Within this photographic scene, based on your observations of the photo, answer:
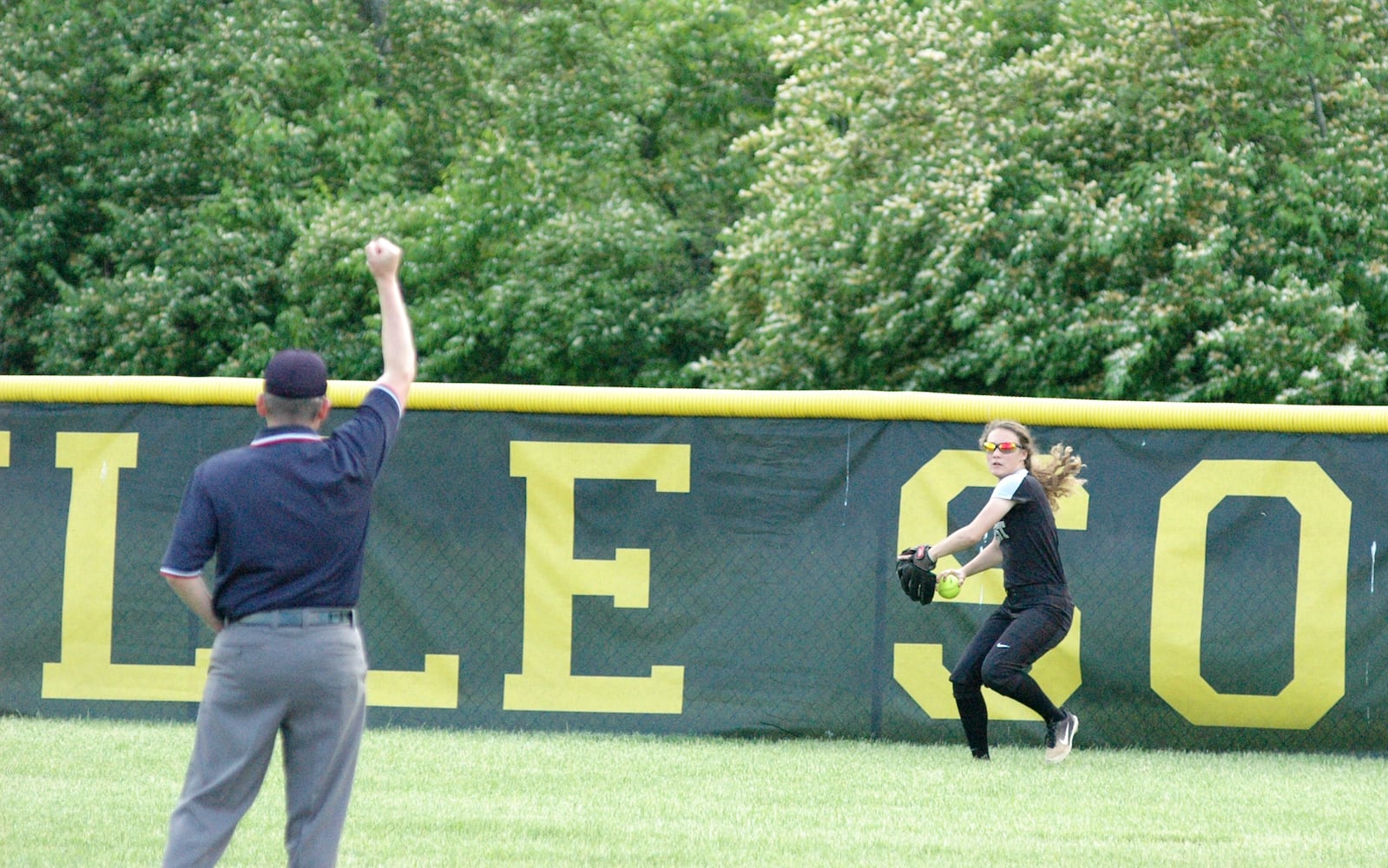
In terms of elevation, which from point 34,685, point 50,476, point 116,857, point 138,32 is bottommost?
point 34,685

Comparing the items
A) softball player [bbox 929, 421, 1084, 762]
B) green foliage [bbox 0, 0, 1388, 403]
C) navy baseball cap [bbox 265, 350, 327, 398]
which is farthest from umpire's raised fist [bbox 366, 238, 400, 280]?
green foliage [bbox 0, 0, 1388, 403]

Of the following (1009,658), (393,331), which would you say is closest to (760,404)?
(1009,658)

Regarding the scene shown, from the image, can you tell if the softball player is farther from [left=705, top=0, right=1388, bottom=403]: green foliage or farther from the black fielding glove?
[left=705, top=0, right=1388, bottom=403]: green foliage

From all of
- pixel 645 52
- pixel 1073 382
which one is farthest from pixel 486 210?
pixel 1073 382

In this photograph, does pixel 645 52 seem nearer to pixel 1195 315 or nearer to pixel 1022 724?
pixel 1195 315

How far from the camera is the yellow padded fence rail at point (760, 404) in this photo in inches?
321

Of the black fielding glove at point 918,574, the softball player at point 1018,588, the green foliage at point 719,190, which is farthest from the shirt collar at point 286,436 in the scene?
the green foliage at point 719,190

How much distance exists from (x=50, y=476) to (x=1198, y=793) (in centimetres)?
599

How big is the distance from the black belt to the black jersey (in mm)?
4215

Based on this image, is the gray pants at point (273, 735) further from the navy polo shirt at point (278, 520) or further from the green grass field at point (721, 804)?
the green grass field at point (721, 804)

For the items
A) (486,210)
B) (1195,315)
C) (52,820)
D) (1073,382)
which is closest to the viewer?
(52,820)

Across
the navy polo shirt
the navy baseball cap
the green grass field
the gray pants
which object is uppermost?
the navy baseball cap

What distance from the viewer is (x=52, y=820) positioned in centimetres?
581

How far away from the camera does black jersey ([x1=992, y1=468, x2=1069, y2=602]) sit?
7465 mm
